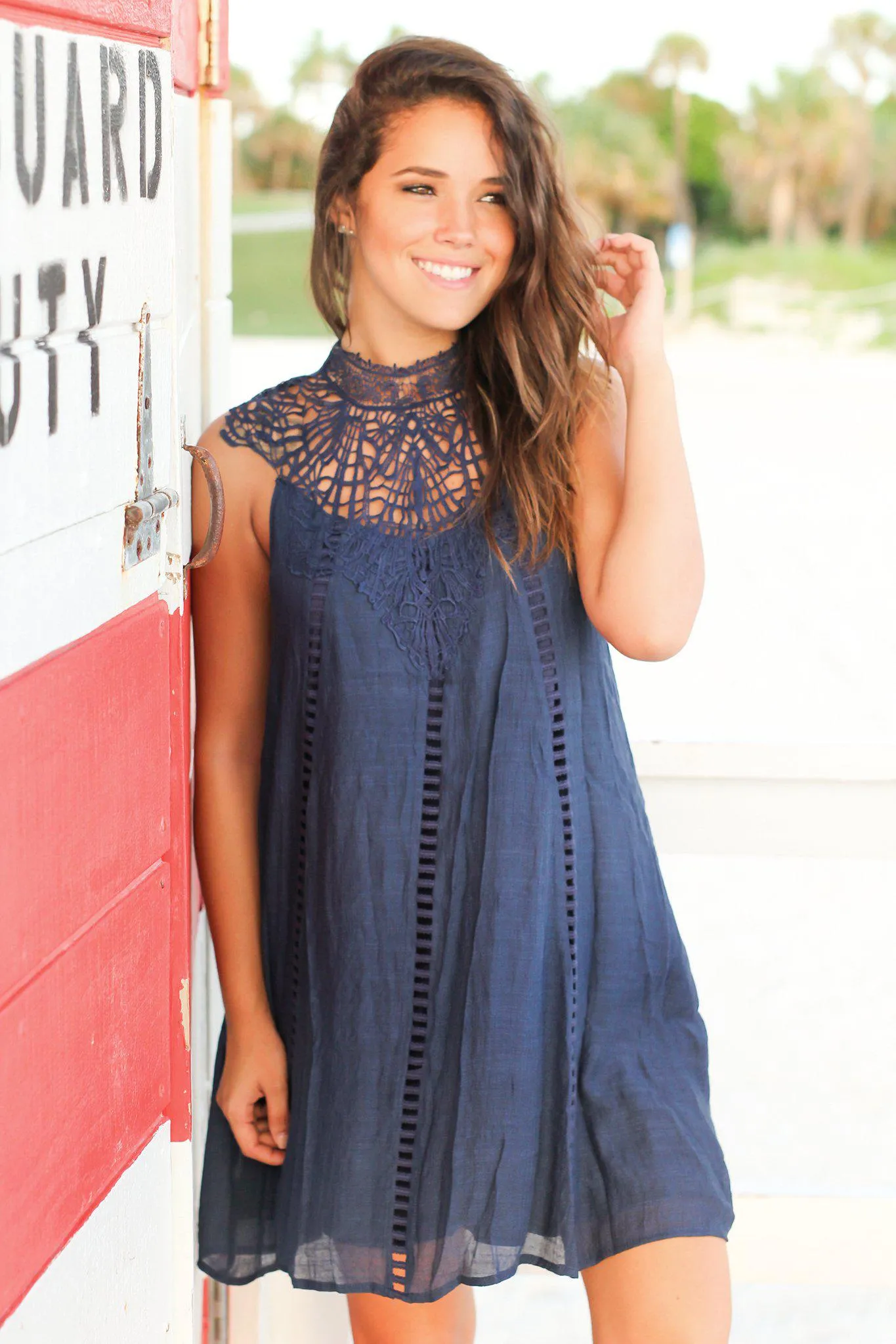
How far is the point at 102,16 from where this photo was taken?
94cm

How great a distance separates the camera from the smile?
4.87ft

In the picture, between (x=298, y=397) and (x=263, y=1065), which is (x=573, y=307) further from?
(x=263, y=1065)

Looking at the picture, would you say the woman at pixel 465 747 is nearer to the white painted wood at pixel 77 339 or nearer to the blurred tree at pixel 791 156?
the white painted wood at pixel 77 339

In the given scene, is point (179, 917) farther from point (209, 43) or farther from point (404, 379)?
point (209, 43)

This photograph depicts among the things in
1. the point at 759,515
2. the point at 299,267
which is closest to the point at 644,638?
the point at 759,515

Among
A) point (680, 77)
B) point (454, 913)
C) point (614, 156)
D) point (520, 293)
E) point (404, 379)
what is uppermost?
point (680, 77)

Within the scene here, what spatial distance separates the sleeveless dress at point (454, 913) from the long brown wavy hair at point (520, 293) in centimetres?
4

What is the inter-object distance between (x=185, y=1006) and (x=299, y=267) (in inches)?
358

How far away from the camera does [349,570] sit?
1494mm

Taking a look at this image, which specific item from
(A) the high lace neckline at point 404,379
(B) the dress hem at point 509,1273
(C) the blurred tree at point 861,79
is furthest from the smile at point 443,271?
(C) the blurred tree at point 861,79

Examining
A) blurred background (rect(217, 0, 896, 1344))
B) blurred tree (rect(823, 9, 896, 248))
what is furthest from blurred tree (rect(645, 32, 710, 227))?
blurred tree (rect(823, 9, 896, 248))

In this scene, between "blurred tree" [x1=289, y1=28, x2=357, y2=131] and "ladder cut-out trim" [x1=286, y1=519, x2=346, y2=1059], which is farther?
"blurred tree" [x1=289, y1=28, x2=357, y2=131]

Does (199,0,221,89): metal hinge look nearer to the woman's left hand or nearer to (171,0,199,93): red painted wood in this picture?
(171,0,199,93): red painted wood

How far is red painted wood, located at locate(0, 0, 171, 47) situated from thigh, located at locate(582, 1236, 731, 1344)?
118 cm
